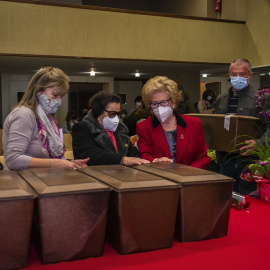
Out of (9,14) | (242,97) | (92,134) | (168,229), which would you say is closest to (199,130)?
(92,134)

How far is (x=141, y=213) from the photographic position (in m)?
1.33

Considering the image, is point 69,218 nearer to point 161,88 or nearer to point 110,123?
point 161,88

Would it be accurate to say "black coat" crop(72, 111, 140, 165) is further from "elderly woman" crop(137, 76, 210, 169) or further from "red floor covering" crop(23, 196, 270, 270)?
"red floor covering" crop(23, 196, 270, 270)

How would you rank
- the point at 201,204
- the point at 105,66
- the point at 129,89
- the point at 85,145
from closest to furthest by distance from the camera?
the point at 201,204, the point at 85,145, the point at 105,66, the point at 129,89

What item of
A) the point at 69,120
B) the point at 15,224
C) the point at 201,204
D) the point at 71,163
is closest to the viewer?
the point at 15,224

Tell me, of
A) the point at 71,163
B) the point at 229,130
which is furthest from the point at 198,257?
the point at 229,130

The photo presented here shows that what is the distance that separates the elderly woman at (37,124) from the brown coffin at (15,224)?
3.04 feet

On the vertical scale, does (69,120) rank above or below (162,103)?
below

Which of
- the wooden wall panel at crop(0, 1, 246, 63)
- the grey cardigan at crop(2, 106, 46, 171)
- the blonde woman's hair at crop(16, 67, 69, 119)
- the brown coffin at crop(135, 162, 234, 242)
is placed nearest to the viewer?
the brown coffin at crop(135, 162, 234, 242)

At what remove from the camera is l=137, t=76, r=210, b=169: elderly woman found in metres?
2.71

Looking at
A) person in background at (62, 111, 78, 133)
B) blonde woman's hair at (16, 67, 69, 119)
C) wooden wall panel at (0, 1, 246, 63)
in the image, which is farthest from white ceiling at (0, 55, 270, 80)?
blonde woman's hair at (16, 67, 69, 119)

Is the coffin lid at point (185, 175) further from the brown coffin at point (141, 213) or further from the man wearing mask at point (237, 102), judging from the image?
the man wearing mask at point (237, 102)

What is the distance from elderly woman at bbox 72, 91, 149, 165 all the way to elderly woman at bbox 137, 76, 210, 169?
22cm

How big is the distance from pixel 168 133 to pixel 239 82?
122cm
